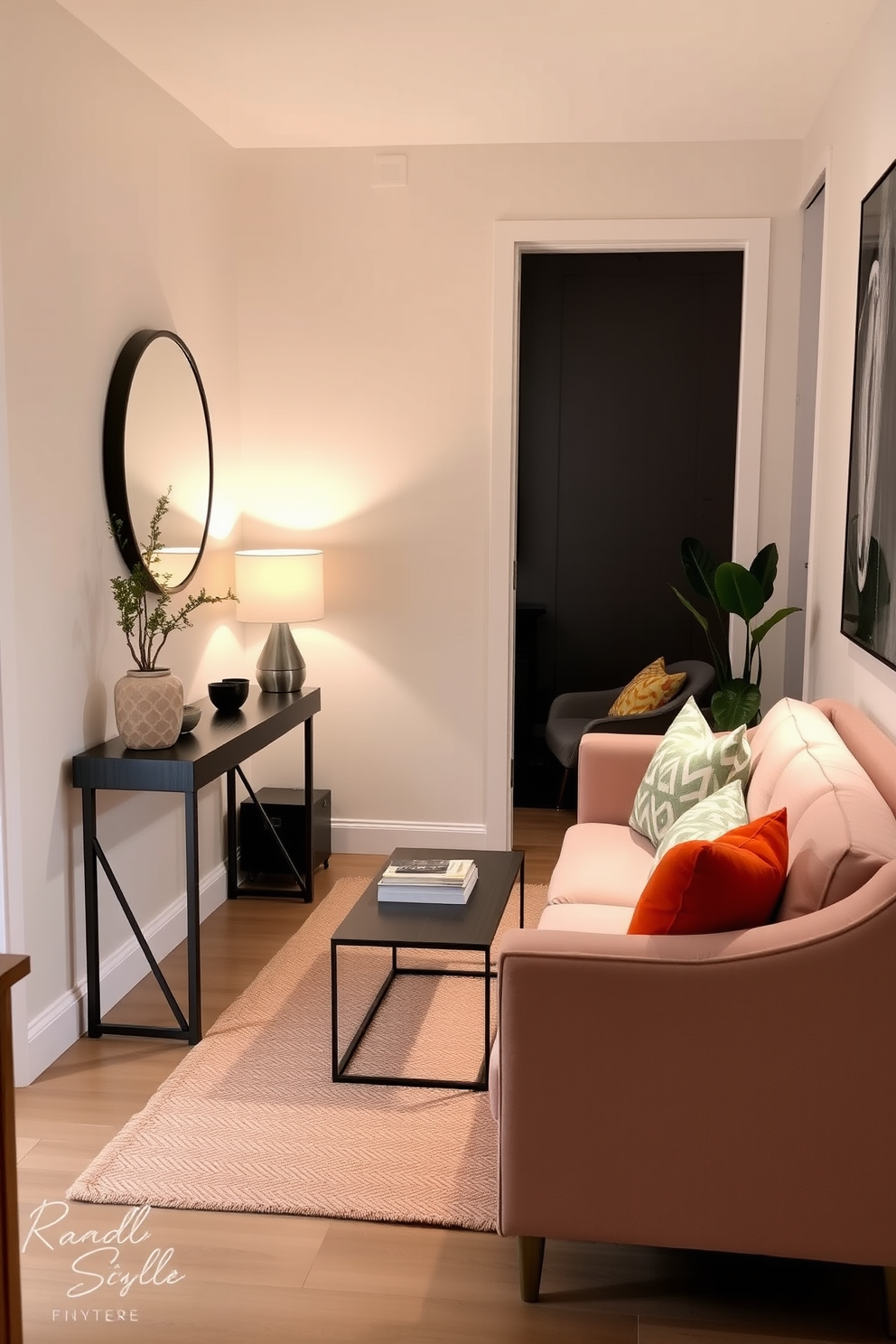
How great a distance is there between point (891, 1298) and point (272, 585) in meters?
2.94

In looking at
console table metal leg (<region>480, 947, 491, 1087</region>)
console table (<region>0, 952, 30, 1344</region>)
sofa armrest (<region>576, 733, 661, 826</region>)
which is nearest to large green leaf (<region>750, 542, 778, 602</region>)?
sofa armrest (<region>576, 733, 661, 826</region>)

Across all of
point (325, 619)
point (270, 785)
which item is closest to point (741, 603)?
point (325, 619)

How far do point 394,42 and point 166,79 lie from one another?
0.79 metres

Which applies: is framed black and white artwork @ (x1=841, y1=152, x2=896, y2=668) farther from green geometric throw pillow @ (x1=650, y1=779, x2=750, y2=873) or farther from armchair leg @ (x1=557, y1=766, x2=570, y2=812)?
armchair leg @ (x1=557, y1=766, x2=570, y2=812)

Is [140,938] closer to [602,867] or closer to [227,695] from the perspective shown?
[227,695]

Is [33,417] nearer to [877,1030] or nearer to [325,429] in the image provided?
[325,429]

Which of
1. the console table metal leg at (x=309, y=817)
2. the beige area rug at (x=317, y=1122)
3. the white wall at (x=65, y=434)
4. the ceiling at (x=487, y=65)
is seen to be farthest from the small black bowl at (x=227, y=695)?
the ceiling at (x=487, y=65)

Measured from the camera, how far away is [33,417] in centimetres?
A: 296

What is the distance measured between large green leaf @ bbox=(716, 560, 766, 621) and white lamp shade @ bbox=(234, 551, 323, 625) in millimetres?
1434

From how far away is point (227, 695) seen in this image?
388 centimetres

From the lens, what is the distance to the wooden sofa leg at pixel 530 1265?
6.93ft

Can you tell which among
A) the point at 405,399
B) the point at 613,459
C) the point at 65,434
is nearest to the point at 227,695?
the point at 65,434

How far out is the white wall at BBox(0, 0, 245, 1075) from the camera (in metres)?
2.88

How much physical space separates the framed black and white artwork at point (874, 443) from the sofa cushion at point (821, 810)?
10.7 inches
